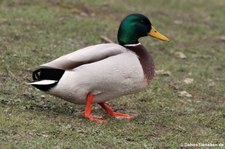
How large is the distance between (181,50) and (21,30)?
3.06 metres

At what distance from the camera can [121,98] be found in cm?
823

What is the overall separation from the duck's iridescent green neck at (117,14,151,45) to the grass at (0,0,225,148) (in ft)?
2.99

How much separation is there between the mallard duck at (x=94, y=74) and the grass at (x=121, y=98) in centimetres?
29

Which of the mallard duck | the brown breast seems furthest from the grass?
the brown breast

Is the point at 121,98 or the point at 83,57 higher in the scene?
the point at 83,57

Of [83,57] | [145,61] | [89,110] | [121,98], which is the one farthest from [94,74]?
[121,98]

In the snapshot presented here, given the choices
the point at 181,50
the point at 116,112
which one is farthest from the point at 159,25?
the point at 116,112

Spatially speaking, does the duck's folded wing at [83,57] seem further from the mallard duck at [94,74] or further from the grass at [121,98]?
the grass at [121,98]

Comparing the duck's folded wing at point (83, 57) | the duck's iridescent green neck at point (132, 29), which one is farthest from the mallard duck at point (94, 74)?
the duck's iridescent green neck at point (132, 29)

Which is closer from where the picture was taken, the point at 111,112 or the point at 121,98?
the point at 111,112

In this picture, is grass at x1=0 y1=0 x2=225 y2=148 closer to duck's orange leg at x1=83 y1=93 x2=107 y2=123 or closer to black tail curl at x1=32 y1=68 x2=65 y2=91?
duck's orange leg at x1=83 y1=93 x2=107 y2=123

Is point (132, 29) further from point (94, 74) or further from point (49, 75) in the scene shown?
point (49, 75)

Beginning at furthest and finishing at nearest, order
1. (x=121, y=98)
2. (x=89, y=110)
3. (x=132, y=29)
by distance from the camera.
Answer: (x=121, y=98)
(x=132, y=29)
(x=89, y=110)

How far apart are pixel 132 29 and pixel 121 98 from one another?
1.26m
